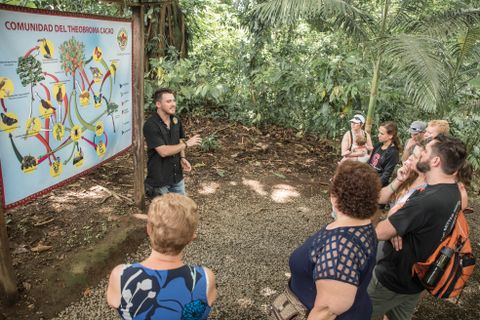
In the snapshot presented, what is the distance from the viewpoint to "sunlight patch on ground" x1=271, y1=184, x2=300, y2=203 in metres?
5.62

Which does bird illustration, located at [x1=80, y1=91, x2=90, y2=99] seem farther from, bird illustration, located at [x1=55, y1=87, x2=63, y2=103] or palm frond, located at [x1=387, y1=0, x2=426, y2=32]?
palm frond, located at [x1=387, y1=0, x2=426, y2=32]

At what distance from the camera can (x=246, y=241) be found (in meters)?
4.39

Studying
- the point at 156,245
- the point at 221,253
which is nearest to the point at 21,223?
the point at 221,253

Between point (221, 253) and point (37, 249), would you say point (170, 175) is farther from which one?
point (37, 249)

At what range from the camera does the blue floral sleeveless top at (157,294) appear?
154 centimetres

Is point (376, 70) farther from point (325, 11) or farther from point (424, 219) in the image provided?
point (424, 219)

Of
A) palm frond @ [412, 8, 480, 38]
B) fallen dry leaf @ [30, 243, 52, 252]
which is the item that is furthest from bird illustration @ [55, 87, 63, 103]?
palm frond @ [412, 8, 480, 38]

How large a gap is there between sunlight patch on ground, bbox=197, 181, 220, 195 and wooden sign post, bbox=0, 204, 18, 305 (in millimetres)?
2968

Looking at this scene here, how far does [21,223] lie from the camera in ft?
12.9

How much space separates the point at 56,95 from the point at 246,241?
2.63 metres

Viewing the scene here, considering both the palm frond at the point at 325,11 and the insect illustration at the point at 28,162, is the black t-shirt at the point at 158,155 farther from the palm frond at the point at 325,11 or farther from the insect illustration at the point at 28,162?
the palm frond at the point at 325,11

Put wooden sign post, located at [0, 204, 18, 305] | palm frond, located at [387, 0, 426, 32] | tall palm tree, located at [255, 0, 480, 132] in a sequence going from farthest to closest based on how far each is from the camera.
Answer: palm frond, located at [387, 0, 426, 32] < tall palm tree, located at [255, 0, 480, 132] < wooden sign post, located at [0, 204, 18, 305]

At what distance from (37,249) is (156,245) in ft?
8.49

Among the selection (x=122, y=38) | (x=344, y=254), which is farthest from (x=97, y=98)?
(x=344, y=254)
